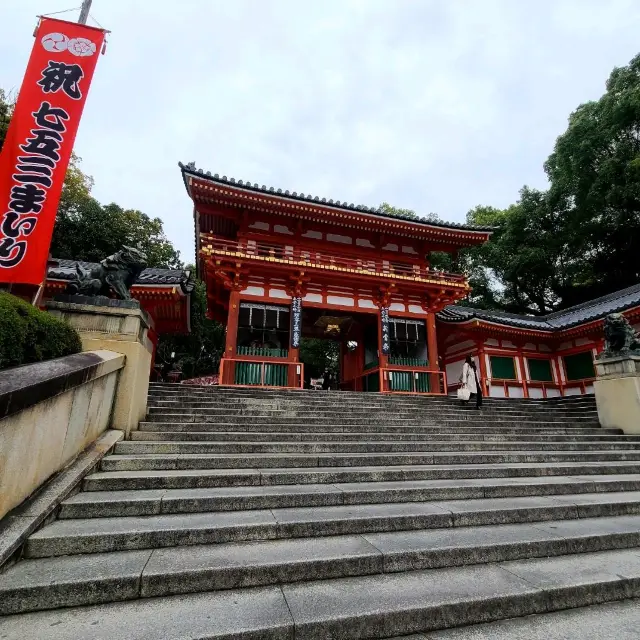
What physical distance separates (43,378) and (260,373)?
8891mm

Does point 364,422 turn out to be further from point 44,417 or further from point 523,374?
point 523,374

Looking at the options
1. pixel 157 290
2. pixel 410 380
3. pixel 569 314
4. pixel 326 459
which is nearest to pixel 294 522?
pixel 326 459

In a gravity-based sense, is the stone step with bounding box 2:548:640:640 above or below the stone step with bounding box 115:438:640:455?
below

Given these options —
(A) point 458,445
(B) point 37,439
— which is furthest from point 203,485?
(A) point 458,445


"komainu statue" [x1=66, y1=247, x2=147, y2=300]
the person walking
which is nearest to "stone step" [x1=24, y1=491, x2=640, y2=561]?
"komainu statue" [x1=66, y1=247, x2=147, y2=300]

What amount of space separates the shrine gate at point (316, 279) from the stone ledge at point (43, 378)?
745cm

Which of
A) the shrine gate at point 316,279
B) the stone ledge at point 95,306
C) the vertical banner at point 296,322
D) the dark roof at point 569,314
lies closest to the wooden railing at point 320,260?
the shrine gate at point 316,279

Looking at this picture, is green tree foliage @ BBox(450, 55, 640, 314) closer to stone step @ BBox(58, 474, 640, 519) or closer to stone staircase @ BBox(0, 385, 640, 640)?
stone step @ BBox(58, 474, 640, 519)

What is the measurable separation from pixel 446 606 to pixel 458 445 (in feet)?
14.0

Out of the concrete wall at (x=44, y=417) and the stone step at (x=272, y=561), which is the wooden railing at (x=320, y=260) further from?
the stone step at (x=272, y=561)

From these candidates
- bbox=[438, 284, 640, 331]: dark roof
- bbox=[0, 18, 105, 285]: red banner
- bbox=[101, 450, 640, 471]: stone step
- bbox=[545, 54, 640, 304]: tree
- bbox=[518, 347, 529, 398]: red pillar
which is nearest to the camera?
bbox=[101, 450, 640, 471]: stone step

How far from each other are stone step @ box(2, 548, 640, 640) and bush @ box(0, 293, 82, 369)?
210cm

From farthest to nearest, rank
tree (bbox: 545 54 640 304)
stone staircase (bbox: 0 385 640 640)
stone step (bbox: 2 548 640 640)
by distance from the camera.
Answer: tree (bbox: 545 54 640 304) < stone staircase (bbox: 0 385 640 640) < stone step (bbox: 2 548 640 640)

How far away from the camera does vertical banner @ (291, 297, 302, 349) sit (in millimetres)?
12544
